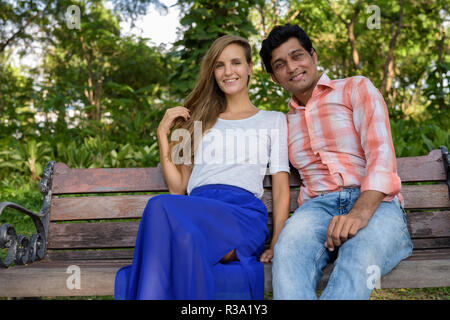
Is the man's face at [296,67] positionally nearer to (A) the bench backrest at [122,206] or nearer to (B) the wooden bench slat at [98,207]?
(A) the bench backrest at [122,206]

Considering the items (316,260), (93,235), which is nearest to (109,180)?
(93,235)

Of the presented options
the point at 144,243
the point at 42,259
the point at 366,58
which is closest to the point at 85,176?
the point at 42,259

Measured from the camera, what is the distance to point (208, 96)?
2.78 metres

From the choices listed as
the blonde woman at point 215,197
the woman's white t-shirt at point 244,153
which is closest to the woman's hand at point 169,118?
the blonde woman at point 215,197

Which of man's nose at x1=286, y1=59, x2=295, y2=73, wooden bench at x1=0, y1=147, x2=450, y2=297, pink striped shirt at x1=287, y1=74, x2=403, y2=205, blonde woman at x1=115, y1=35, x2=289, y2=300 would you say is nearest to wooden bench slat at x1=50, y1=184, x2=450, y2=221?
wooden bench at x1=0, y1=147, x2=450, y2=297

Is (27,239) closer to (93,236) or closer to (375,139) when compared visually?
(93,236)

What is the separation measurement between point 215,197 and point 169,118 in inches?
26.4

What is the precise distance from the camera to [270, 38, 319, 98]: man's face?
7.98 ft

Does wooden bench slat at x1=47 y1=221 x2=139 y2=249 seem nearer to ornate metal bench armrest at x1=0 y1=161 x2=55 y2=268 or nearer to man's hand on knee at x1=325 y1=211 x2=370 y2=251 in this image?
ornate metal bench armrest at x1=0 y1=161 x2=55 y2=268

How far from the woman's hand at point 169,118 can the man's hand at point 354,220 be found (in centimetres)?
121

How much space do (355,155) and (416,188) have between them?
702mm

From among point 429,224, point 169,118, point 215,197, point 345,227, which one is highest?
point 169,118
